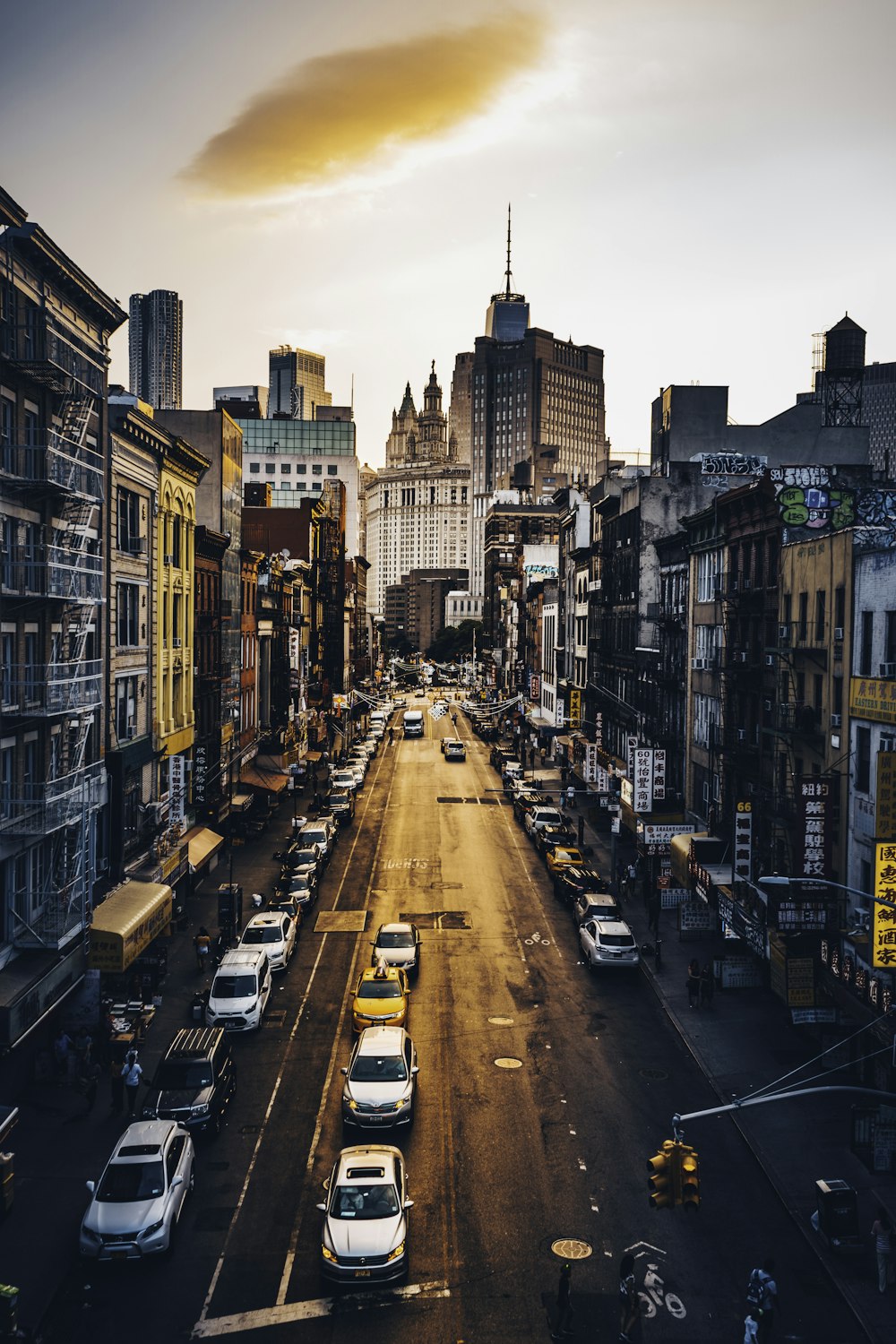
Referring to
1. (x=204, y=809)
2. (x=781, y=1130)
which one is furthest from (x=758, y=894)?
(x=204, y=809)

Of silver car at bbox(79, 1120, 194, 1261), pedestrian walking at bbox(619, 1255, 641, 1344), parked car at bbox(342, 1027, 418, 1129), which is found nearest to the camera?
pedestrian walking at bbox(619, 1255, 641, 1344)

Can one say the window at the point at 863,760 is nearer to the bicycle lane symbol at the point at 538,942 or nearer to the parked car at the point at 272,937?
the bicycle lane symbol at the point at 538,942

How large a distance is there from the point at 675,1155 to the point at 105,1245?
10378 mm

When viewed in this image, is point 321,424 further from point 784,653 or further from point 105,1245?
point 105,1245

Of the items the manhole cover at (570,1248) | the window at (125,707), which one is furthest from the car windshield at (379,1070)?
the window at (125,707)

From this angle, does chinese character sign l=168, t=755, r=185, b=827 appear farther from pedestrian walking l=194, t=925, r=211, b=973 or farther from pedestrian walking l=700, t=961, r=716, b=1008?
pedestrian walking l=700, t=961, r=716, b=1008

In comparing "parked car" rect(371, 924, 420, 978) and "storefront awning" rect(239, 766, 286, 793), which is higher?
"storefront awning" rect(239, 766, 286, 793)

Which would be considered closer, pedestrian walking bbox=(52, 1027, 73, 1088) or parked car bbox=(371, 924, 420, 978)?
pedestrian walking bbox=(52, 1027, 73, 1088)

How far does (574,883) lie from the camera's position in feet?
158

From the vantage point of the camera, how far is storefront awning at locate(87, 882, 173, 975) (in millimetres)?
31594

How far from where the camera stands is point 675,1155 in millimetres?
16281

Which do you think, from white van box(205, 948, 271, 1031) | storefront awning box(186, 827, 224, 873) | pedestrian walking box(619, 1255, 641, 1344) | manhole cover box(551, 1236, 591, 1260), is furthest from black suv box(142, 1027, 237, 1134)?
storefront awning box(186, 827, 224, 873)

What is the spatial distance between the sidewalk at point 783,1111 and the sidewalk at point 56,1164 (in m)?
12.9

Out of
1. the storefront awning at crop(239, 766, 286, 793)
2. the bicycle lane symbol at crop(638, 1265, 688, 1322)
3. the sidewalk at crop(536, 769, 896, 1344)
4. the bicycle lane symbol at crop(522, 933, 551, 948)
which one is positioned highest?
the storefront awning at crop(239, 766, 286, 793)
